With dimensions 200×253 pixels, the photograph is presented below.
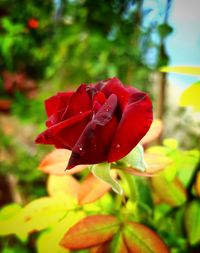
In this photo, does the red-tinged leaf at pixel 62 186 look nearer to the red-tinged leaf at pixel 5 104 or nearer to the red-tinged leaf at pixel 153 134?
the red-tinged leaf at pixel 153 134

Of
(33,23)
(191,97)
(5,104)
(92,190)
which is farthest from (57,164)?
(5,104)

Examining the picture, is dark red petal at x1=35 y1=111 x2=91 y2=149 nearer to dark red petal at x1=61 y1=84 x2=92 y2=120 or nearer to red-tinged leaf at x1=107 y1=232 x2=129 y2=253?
dark red petal at x1=61 y1=84 x2=92 y2=120

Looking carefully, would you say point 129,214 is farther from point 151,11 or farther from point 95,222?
point 151,11

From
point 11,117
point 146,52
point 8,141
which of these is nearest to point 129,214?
point 146,52

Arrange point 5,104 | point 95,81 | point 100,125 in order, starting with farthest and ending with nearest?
1. point 5,104
2. point 95,81
3. point 100,125

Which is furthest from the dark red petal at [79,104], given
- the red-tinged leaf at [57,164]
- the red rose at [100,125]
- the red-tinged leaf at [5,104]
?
the red-tinged leaf at [5,104]

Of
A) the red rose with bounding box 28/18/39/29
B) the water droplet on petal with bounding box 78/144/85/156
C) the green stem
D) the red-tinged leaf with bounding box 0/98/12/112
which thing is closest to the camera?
the water droplet on petal with bounding box 78/144/85/156

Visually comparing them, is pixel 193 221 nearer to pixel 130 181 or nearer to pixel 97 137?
pixel 130 181

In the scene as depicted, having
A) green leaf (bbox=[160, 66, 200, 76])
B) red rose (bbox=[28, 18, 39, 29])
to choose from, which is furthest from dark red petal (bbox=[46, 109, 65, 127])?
red rose (bbox=[28, 18, 39, 29])
